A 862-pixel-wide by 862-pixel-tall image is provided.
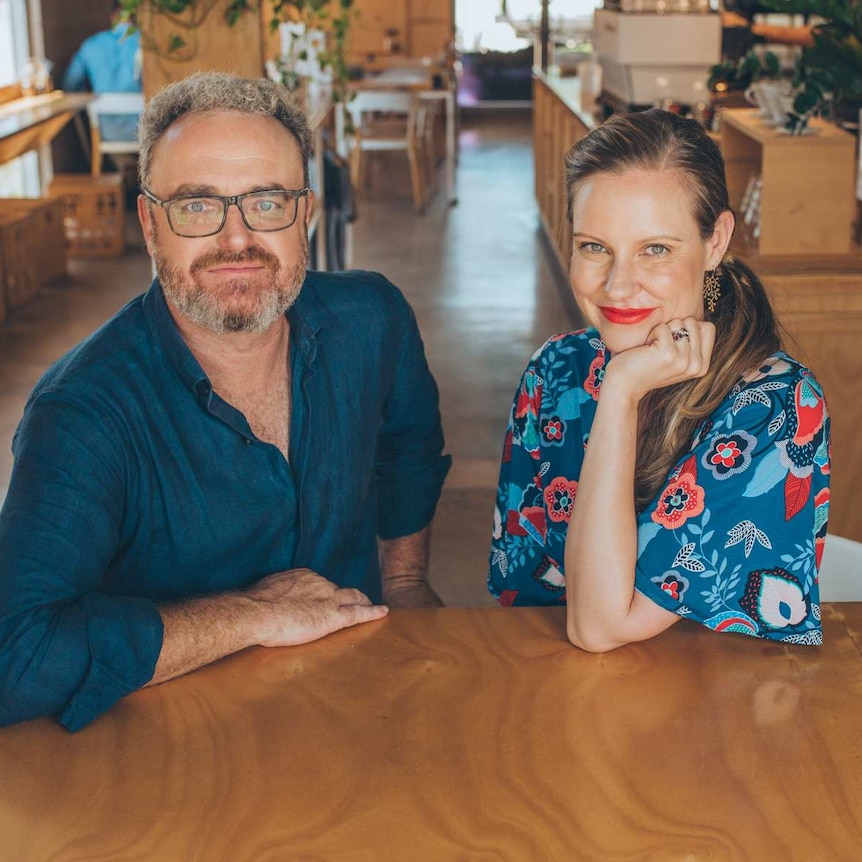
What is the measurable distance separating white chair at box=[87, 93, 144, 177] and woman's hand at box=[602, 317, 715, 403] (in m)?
6.94

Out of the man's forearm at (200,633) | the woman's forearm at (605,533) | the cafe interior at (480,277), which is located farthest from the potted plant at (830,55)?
the man's forearm at (200,633)

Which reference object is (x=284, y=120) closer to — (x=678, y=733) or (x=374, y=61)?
(x=678, y=733)

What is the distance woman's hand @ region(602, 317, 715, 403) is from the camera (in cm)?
149

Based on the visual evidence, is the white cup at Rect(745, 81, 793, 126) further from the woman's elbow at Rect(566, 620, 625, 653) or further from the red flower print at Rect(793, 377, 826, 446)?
the woman's elbow at Rect(566, 620, 625, 653)

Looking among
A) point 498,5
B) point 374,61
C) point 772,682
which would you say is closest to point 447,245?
point 374,61

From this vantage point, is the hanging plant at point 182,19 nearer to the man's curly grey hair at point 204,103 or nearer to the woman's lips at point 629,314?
the man's curly grey hair at point 204,103

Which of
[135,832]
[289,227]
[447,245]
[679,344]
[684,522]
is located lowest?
[447,245]

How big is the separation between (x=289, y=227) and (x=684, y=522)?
26.8 inches

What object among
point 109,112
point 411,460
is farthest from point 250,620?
point 109,112

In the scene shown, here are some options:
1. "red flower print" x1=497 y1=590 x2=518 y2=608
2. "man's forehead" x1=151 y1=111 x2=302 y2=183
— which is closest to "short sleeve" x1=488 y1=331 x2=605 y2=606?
"red flower print" x1=497 y1=590 x2=518 y2=608

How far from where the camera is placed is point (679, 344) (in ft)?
4.91

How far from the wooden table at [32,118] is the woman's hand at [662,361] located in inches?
211

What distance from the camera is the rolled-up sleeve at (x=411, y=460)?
2104mm

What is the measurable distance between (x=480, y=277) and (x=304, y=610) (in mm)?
5402
